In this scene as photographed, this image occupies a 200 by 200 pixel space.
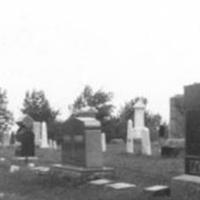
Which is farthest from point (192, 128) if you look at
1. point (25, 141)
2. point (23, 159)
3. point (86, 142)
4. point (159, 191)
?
point (25, 141)

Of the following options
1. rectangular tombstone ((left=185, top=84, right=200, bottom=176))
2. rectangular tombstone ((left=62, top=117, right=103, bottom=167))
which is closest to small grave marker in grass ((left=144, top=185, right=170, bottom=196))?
rectangular tombstone ((left=185, top=84, right=200, bottom=176))

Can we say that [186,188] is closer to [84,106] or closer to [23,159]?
[23,159]

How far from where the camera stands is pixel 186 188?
920 centimetres

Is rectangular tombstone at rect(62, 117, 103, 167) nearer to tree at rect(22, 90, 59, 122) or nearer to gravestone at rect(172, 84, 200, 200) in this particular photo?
gravestone at rect(172, 84, 200, 200)

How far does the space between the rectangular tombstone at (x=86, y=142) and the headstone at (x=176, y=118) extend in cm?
827

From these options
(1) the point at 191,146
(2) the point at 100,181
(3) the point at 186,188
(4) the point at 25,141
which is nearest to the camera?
(3) the point at 186,188

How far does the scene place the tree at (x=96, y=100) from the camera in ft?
183

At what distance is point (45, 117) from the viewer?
197 ft

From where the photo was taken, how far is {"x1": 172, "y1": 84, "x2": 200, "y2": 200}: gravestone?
923 cm

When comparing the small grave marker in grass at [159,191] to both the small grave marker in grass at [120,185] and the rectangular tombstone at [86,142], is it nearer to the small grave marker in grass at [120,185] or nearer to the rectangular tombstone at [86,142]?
the small grave marker in grass at [120,185]

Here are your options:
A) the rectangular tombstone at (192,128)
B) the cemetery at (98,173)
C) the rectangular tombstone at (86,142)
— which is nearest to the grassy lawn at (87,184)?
the cemetery at (98,173)

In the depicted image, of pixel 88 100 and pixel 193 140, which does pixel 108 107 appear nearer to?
pixel 88 100

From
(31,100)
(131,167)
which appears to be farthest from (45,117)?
(131,167)

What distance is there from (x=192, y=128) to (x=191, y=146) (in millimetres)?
282
